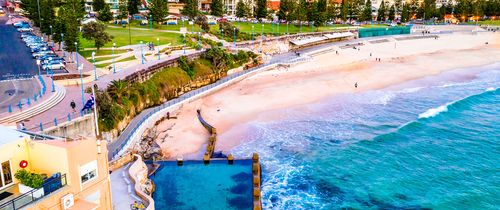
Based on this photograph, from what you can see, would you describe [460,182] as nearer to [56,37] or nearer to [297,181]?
[297,181]

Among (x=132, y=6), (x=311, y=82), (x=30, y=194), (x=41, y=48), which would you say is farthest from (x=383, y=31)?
(x=30, y=194)

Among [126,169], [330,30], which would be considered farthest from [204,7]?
[126,169]

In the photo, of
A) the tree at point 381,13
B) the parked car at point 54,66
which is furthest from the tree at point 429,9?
the parked car at point 54,66

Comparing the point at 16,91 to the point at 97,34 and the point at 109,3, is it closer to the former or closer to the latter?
the point at 97,34

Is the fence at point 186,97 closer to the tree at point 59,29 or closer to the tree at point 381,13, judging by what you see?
the tree at point 59,29

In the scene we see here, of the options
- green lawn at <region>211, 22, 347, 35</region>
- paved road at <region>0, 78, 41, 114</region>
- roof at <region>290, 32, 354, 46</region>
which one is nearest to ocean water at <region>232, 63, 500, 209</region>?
paved road at <region>0, 78, 41, 114</region>

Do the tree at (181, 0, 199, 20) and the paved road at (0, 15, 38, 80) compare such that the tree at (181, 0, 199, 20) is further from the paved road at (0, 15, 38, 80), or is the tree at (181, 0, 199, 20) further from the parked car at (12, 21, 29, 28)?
the paved road at (0, 15, 38, 80)
